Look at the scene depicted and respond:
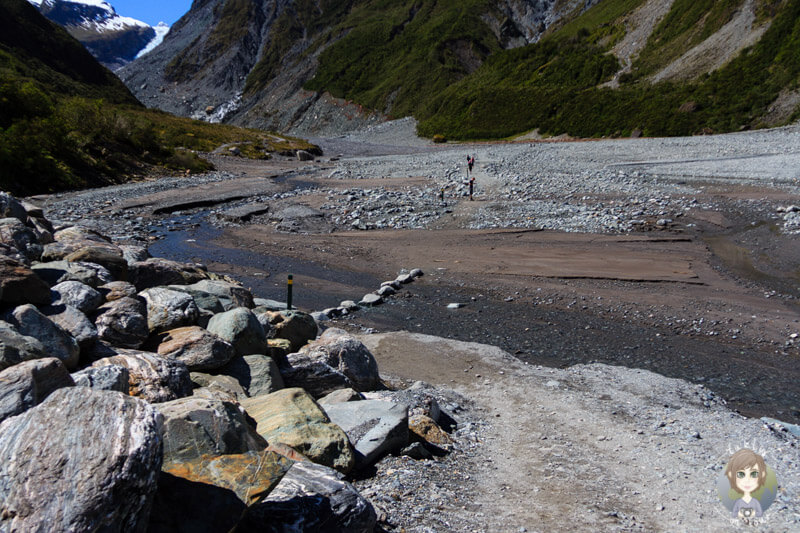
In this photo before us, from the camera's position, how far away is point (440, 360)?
370 inches

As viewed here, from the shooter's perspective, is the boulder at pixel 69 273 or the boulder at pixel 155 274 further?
the boulder at pixel 155 274

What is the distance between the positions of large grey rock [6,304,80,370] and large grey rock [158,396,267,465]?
4.10 feet

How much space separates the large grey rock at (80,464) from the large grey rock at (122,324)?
2.80m

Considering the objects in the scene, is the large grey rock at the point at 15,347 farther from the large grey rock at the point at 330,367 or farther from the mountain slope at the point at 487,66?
the mountain slope at the point at 487,66

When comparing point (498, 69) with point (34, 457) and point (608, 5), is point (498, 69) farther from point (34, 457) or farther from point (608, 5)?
point (34, 457)

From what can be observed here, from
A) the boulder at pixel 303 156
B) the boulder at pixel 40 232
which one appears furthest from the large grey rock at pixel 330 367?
the boulder at pixel 303 156

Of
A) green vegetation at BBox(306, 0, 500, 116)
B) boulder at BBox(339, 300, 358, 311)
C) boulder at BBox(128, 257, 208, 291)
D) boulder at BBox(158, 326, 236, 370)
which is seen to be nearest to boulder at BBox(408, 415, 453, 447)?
boulder at BBox(158, 326, 236, 370)

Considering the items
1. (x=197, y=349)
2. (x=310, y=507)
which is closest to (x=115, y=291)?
(x=197, y=349)

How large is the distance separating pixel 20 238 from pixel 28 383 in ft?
14.7

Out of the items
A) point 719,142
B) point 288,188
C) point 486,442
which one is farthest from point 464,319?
point 719,142

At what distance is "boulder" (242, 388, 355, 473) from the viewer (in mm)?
4574

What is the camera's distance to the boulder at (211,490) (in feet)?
10.4

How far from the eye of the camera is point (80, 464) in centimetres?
265

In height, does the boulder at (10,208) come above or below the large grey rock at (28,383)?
above
